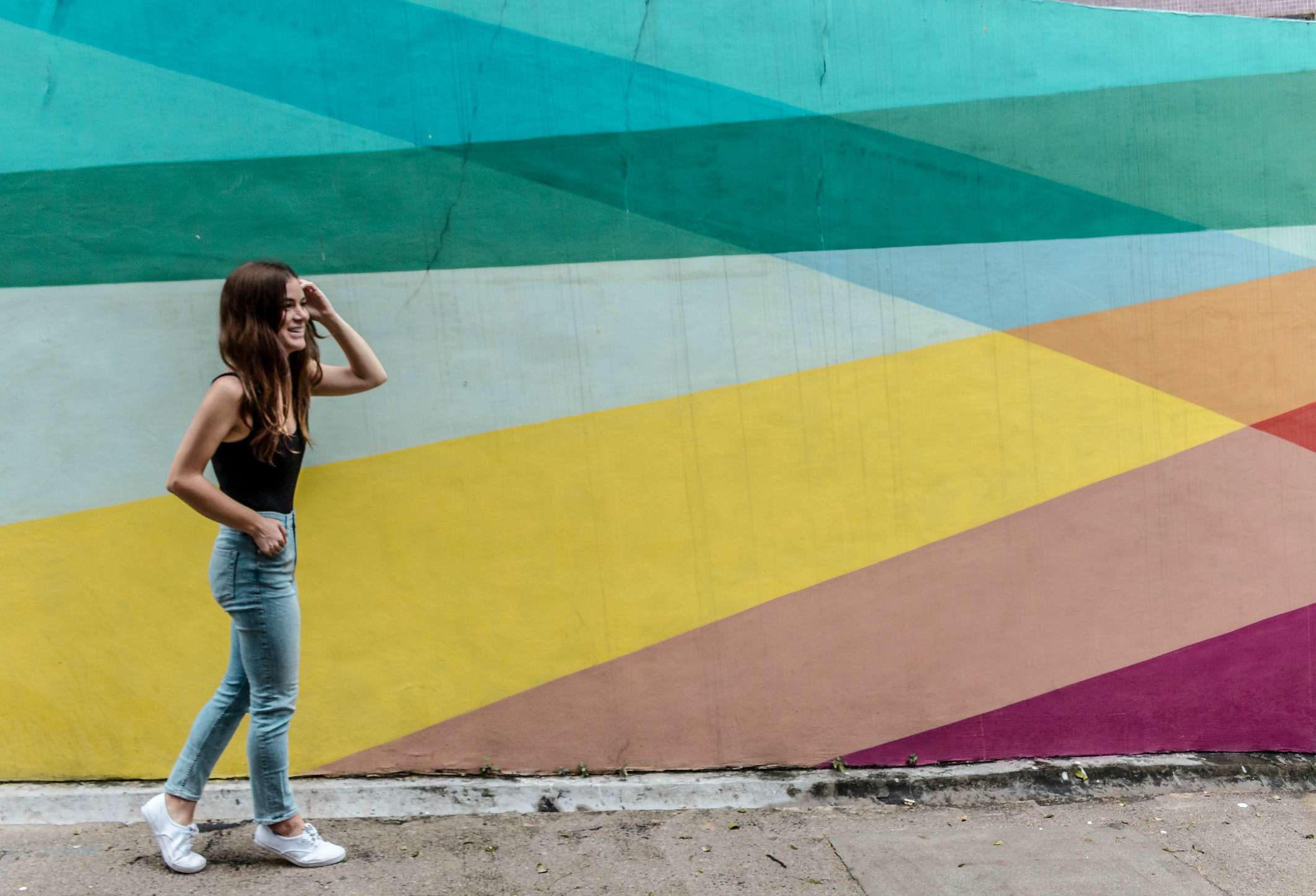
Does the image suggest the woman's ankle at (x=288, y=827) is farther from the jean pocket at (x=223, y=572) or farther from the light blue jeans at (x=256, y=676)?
the jean pocket at (x=223, y=572)

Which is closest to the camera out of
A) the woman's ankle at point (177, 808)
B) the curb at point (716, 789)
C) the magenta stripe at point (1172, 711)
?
the woman's ankle at point (177, 808)

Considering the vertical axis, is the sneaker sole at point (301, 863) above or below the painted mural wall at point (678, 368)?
below

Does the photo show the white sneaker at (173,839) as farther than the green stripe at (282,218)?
No

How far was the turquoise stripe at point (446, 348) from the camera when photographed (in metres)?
3.29

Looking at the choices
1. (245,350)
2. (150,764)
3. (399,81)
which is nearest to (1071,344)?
(399,81)

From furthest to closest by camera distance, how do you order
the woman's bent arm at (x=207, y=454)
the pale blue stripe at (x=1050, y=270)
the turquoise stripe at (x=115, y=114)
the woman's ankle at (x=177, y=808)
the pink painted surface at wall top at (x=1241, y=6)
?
the pink painted surface at wall top at (x=1241, y=6) → the pale blue stripe at (x=1050, y=270) → the turquoise stripe at (x=115, y=114) → the woman's ankle at (x=177, y=808) → the woman's bent arm at (x=207, y=454)

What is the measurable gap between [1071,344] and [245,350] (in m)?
2.63

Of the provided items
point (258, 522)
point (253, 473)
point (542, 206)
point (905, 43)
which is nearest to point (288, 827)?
point (258, 522)

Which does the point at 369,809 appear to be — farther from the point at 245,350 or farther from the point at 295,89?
the point at 295,89

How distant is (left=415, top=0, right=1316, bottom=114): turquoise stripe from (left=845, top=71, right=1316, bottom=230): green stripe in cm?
5

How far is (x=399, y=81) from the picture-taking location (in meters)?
3.29

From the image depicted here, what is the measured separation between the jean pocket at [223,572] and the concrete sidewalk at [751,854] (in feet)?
2.64

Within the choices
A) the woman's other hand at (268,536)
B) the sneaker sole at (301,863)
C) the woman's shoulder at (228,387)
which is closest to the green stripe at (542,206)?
the woman's shoulder at (228,387)

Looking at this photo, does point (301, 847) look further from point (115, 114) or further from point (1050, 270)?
point (1050, 270)
